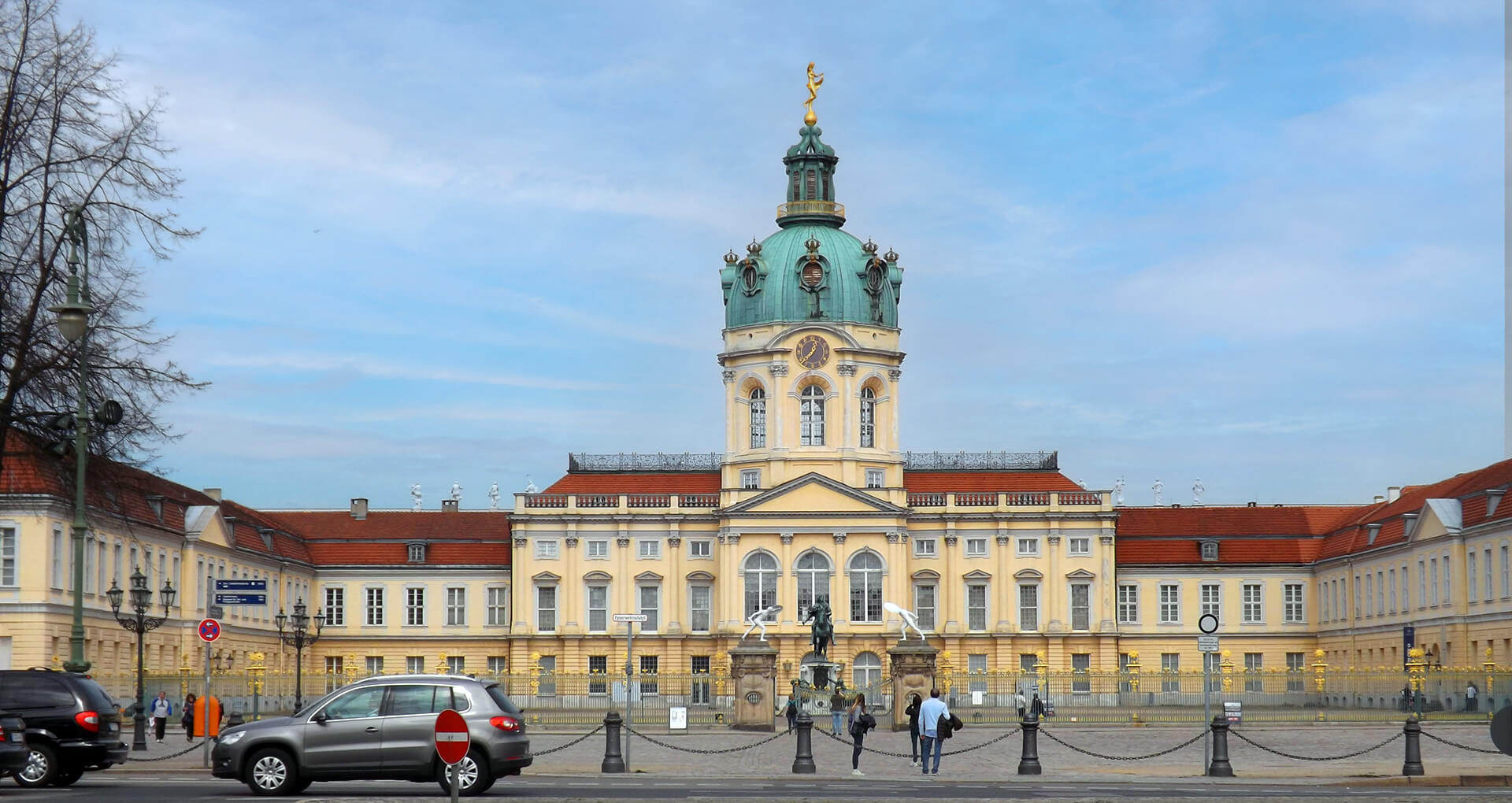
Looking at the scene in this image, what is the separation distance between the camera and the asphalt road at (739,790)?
105 feet

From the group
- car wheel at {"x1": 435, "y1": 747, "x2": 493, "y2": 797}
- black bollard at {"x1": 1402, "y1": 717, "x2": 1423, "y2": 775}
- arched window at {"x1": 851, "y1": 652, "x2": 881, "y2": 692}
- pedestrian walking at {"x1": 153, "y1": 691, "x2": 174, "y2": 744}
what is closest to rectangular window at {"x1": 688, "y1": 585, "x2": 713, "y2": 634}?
arched window at {"x1": 851, "y1": 652, "x2": 881, "y2": 692}

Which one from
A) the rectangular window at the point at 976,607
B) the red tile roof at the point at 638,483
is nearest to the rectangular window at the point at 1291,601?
the rectangular window at the point at 976,607

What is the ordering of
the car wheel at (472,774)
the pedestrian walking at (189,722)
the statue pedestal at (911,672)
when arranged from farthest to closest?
1. the statue pedestal at (911,672)
2. the pedestrian walking at (189,722)
3. the car wheel at (472,774)

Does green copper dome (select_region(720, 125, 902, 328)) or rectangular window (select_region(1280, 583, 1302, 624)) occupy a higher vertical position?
green copper dome (select_region(720, 125, 902, 328))

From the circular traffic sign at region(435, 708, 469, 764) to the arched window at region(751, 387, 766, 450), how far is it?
7871cm

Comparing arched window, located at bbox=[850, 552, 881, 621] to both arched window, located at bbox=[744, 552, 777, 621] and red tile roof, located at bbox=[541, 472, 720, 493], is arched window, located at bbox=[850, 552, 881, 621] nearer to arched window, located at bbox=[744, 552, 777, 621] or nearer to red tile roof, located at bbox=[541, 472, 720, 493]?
arched window, located at bbox=[744, 552, 777, 621]

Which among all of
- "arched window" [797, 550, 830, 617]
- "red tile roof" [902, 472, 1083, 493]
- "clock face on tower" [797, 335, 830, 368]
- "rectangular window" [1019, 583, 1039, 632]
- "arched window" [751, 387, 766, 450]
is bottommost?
"rectangular window" [1019, 583, 1039, 632]

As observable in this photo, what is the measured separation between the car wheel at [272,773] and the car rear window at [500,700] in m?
3.13

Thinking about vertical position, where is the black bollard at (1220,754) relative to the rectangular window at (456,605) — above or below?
below

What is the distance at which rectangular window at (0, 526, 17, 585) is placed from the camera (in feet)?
236

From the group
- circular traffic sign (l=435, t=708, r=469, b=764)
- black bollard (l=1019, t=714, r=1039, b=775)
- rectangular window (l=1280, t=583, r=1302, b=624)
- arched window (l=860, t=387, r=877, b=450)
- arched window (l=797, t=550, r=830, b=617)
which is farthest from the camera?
rectangular window (l=1280, t=583, r=1302, b=624)

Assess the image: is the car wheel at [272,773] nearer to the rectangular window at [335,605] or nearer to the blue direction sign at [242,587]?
the blue direction sign at [242,587]

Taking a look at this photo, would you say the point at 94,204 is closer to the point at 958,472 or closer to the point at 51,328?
the point at 51,328

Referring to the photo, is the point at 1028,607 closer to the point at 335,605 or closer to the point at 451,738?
the point at 335,605
